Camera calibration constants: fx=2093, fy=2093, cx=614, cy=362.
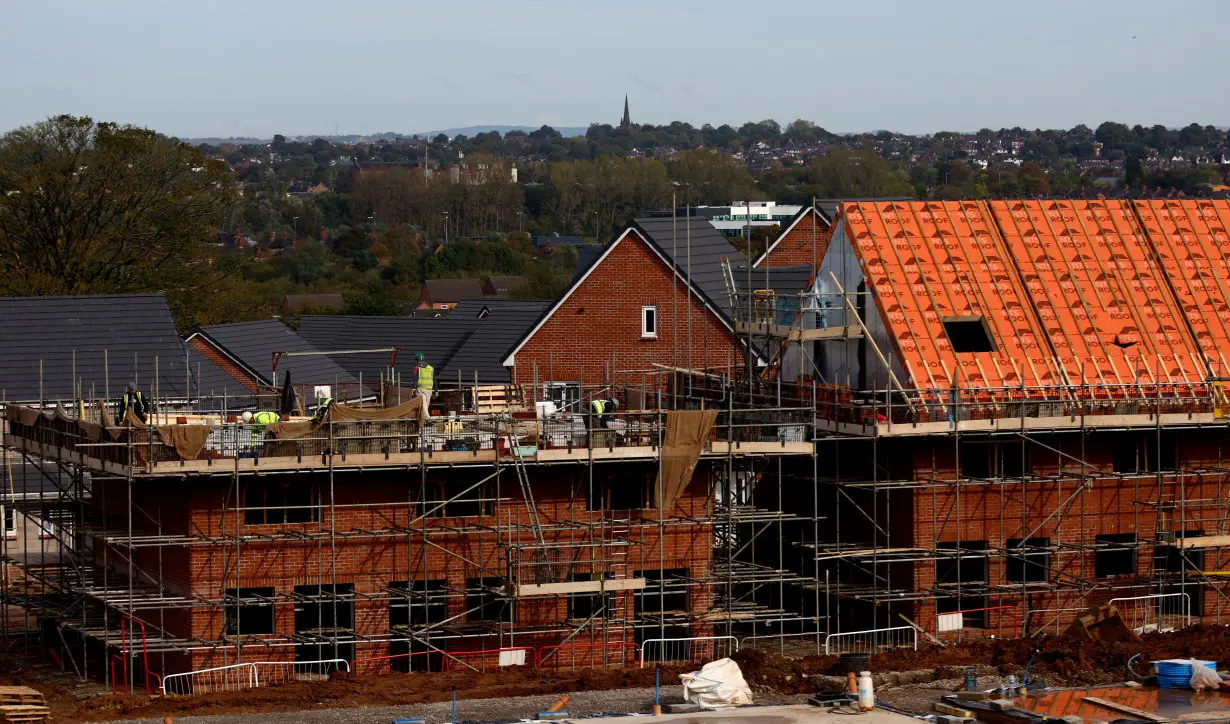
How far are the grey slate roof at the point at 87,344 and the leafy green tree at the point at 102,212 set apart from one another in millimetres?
17576

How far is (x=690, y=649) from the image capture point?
38438 mm

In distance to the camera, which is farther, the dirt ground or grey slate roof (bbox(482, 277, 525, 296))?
grey slate roof (bbox(482, 277, 525, 296))

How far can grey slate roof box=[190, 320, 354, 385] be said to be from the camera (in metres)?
57.9

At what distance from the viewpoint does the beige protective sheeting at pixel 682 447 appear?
37406 mm

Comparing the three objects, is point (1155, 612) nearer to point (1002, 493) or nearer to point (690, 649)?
point (1002, 493)

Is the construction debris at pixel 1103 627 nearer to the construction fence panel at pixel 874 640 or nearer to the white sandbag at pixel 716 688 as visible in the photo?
the construction fence panel at pixel 874 640

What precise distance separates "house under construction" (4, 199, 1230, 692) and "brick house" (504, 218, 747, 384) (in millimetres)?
9420

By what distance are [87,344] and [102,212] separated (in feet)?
73.1

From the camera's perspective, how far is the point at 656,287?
56.6 m

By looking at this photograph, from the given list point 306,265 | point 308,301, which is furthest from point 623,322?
point 306,265

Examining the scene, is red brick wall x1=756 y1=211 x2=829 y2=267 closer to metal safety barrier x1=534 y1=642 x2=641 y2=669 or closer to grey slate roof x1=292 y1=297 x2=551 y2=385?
grey slate roof x1=292 y1=297 x2=551 y2=385

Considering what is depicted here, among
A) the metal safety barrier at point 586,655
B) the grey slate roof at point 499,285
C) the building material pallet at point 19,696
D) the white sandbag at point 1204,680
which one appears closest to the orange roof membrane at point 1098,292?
the white sandbag at point 1204,680

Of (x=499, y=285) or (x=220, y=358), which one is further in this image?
(x=499, y=285)

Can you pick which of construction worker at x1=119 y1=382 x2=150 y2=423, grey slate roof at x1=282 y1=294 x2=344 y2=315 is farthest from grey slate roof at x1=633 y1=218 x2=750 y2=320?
grey slate roof at x1=282 y1=294 x2=344 y2=315
